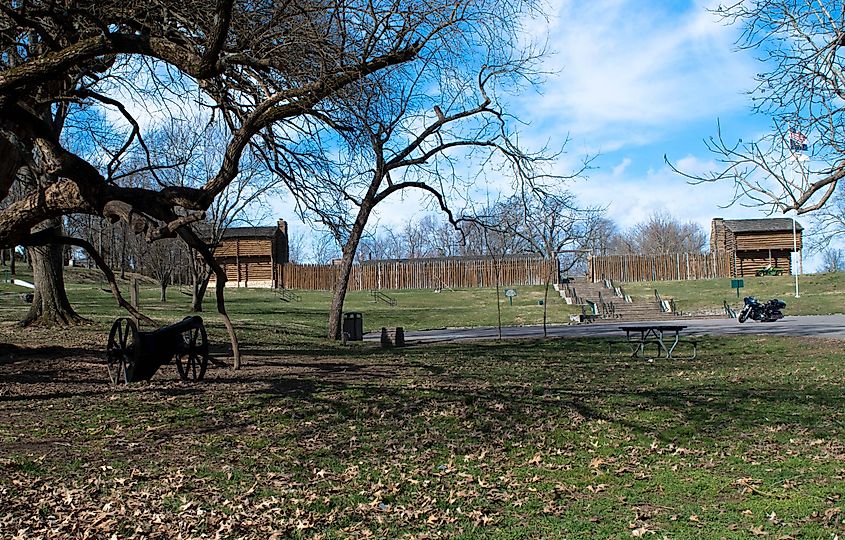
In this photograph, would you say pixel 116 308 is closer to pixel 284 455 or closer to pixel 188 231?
pixel 188 231

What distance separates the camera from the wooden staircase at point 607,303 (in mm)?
37094

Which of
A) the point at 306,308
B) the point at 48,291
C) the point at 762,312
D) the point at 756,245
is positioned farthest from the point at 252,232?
the point at 48,291

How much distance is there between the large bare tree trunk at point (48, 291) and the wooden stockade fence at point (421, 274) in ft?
138

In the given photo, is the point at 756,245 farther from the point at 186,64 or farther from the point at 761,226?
the point at 186,64

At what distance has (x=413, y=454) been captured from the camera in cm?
770

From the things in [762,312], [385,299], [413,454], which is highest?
[385,299]

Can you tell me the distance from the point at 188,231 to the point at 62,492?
16.2 ft

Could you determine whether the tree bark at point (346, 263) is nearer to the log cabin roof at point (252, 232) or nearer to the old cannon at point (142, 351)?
the old cannon at point (142, 351)

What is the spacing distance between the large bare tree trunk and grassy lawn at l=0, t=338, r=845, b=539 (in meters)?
4.11

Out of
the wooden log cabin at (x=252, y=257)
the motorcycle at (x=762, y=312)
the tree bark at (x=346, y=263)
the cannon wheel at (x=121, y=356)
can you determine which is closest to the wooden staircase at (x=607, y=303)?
the motorcycle at (x=762, y=312)

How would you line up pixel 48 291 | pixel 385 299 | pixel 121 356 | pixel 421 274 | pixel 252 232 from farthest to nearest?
1. pixel 252 232
2. pixel 421 274
3. pixel 385 299
4. pixel 48 291
5. pixel 121 356

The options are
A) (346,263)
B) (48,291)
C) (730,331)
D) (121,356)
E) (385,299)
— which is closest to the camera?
(121,356)

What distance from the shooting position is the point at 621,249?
315 ft

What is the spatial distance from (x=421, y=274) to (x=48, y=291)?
4385 cm
